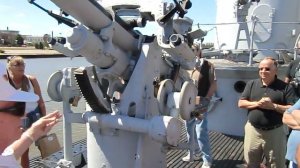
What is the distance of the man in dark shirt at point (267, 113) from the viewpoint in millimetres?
3438

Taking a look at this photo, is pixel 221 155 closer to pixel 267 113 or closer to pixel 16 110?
pixel 267 113

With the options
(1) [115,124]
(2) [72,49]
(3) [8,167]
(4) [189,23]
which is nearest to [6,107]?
(3) [8,167]

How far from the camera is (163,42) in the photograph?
124 inches

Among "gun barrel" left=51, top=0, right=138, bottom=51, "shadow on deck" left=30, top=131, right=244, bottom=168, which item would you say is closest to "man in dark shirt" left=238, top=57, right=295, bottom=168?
"shadow on deck" left=30, top=131, right=244, bottom=168

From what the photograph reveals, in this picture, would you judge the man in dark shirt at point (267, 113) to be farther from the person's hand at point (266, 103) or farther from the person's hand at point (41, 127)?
the person's hand at point (41, 127)

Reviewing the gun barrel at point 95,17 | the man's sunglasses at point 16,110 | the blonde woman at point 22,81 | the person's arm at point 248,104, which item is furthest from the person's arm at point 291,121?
the blonde woman at point 22,81

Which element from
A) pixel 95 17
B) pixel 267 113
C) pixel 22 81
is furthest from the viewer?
pixel 22 81

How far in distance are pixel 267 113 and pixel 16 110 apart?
259 centimetres

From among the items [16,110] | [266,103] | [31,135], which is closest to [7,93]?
[16,110]

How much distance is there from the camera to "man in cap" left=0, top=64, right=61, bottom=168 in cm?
145

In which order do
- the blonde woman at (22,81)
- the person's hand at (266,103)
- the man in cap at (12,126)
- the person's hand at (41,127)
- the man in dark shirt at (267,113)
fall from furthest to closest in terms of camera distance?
the blonde woman at (22,81) < the man in dark shirt at (267,113) < the person's hand at (266,103) < the person's hand at (41,127) < the man in cap at (12,126)

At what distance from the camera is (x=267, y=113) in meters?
3.49

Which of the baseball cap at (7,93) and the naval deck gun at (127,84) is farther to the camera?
the naval deck gun at (127,84)

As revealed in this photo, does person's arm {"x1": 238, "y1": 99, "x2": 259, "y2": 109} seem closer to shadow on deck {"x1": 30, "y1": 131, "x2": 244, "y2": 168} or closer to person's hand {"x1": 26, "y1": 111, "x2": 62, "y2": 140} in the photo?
shadow on deck {"x1": 30, "y1": 131, "x2": 244, "y2": 168}
